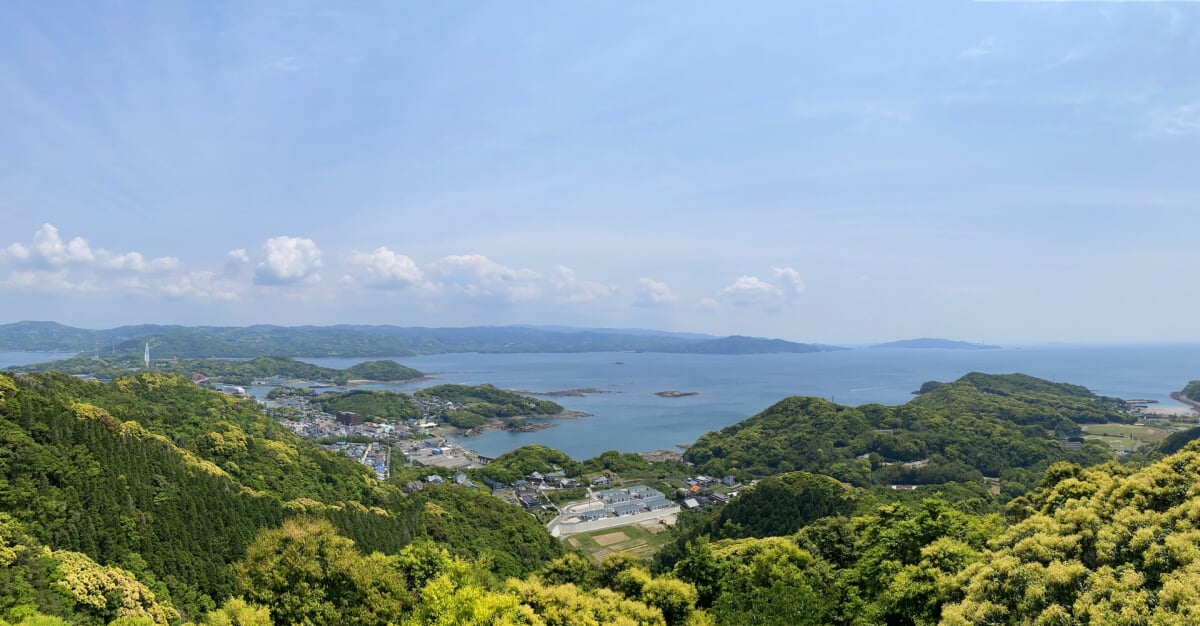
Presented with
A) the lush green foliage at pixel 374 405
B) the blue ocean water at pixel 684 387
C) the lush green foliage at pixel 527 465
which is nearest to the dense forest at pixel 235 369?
the blue ocean water at pixel 684 387

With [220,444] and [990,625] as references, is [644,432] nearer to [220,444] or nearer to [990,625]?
[220,444]

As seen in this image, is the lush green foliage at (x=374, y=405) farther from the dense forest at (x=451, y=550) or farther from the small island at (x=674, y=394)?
the dense forest at (x=451, y=550)

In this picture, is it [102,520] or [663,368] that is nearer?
[102,520]

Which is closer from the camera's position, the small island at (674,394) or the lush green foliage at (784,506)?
the lush green foliage at (784,506)

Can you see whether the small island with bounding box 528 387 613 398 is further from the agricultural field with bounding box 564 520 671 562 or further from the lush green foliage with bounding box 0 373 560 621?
the lush green foliage with bounding box 0 373 560 621

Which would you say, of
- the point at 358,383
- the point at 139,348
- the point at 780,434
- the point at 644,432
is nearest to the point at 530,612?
the point at 780,434

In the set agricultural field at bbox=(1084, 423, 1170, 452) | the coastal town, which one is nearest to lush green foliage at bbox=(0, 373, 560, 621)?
the coastal town
